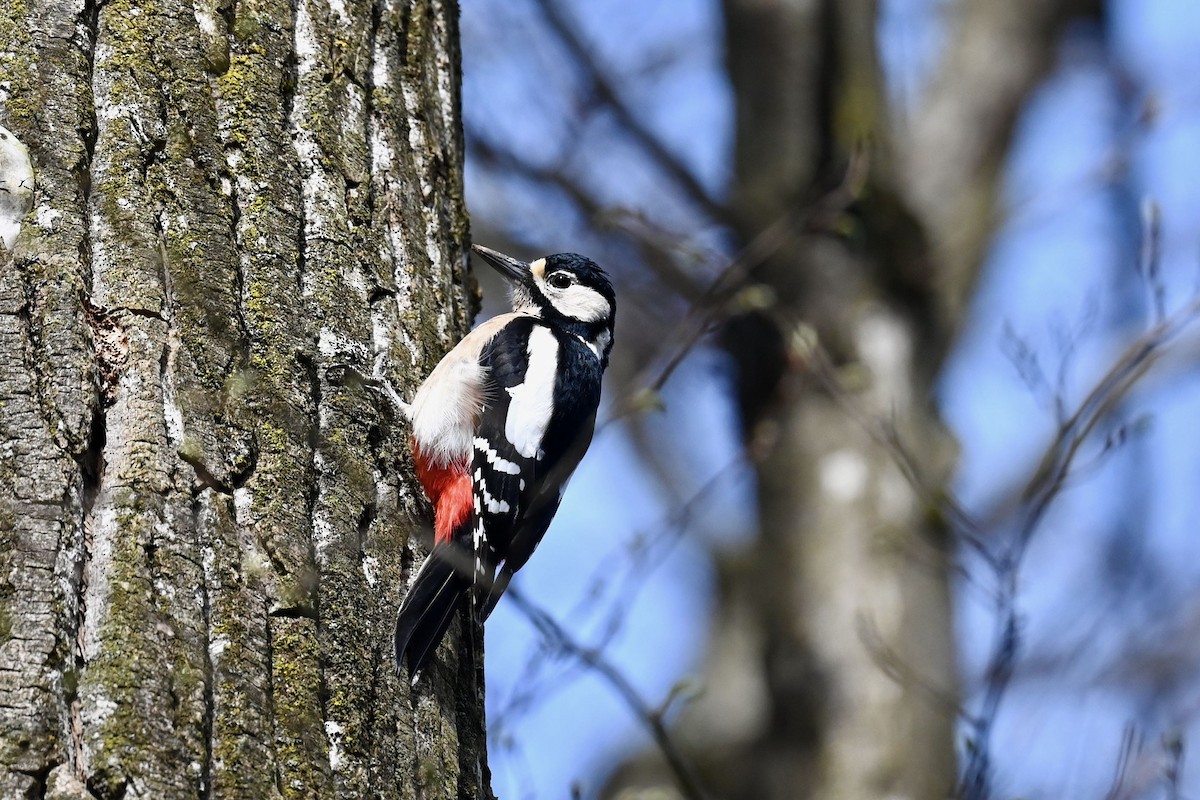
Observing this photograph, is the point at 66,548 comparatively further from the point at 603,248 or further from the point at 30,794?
the point at 603,248

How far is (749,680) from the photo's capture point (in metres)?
7.71

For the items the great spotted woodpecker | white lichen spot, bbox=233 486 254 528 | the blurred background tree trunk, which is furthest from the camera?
the blurred background tree trunk

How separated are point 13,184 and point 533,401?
182 centimetres

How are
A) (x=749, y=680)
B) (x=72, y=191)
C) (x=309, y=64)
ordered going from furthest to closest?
(x=749, y=680)
(x=309, y=64)
(x=72, y=191)

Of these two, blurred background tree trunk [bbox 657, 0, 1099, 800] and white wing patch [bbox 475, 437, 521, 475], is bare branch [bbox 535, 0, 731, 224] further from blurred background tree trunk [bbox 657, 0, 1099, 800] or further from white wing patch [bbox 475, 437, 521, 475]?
white wing patch [bbox 475, 437, 521, 475]

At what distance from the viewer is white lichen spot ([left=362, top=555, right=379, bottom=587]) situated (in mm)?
2242

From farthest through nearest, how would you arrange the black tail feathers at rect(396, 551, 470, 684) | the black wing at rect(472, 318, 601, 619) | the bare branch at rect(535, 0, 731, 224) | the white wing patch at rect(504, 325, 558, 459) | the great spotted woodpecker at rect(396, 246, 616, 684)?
→ the bare branch at rect(535, 0, 731, 224) < the white wing patch at rect(504, 325, 558, 459) < the black wing at rect(472, 318, 601, 619) < the great spotted woodpecker at rect(396, 246, 616, 684) < the black tail feathers at rect(396, 551, 470, 684)

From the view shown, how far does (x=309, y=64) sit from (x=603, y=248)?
4642mm

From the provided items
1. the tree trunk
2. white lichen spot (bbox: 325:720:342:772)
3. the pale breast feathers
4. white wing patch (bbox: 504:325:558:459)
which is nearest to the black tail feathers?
white lichen spot (bbox: 325:720:342:772)

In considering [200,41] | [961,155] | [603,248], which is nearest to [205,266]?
[200,41]

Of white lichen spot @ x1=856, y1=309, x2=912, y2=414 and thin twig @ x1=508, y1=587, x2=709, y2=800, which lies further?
white lichen spot @ x1=856, y1=309, x2=912, y2=414

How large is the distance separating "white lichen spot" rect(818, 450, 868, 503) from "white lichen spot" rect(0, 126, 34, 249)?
4292 millimetres

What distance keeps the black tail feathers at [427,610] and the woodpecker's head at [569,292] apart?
2.08 meters

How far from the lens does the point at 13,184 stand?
2117 millimetres
